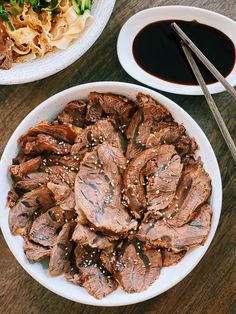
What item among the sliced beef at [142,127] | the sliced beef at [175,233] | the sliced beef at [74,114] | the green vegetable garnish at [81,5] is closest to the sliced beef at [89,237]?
the sliced beef at [175,233]

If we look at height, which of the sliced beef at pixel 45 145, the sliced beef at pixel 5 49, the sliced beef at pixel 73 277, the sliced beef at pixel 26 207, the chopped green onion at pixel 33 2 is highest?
the chopped green onion at pixel 33 2

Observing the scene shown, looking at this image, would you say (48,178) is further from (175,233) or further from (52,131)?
(175,233)

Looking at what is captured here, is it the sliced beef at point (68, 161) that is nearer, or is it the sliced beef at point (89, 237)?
the sliced beef at point (89, 237)

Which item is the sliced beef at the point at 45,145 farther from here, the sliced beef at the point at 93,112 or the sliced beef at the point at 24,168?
the sliced beef at the point at 93,112

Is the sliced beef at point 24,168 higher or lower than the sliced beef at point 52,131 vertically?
lower

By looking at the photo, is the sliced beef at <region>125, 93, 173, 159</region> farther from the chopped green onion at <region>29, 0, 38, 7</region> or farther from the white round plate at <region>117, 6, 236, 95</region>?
the chopped green onion at <region>29, 0, 38, 7</region>

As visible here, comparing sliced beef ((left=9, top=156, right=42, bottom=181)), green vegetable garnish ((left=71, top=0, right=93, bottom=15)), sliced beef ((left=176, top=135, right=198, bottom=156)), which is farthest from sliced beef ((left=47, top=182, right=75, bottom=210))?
green vegetable garnish ((left=71, top=0, right=93, bottom=15))

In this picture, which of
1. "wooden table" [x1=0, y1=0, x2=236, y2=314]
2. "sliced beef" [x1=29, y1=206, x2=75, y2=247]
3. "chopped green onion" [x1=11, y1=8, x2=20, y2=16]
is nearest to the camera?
"sliced beef" [x1=29, y1=206, x2=75, y2=247]

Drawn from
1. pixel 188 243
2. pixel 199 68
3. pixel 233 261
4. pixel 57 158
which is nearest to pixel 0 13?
pixel 57 158
